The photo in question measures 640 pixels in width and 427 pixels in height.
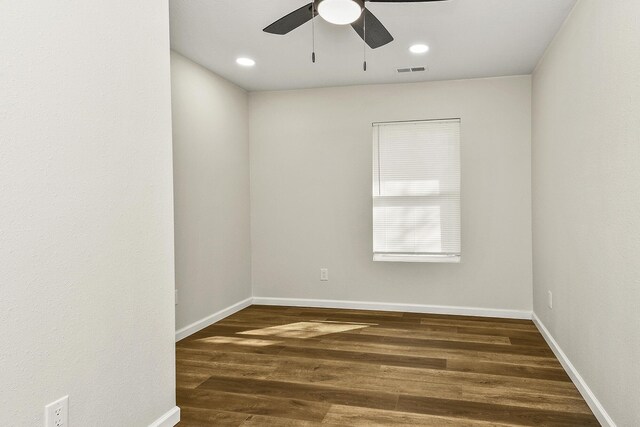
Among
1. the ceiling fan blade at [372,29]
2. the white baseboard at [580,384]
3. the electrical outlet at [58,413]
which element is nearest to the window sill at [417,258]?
the white baseboard at [580,384]

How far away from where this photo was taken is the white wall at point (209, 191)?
148 inches

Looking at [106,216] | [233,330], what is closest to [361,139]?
[233,330]

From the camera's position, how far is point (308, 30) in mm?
3244

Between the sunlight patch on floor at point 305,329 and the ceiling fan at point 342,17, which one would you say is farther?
the sunlight patch on floor at point 305,329

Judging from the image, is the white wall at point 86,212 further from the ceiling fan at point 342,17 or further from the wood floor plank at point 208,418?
the ceiling fan at point 342,17

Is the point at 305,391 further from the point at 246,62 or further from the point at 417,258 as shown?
the point at 246,62

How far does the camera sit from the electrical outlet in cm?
155

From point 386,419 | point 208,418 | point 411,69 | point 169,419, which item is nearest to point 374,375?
point 386,419

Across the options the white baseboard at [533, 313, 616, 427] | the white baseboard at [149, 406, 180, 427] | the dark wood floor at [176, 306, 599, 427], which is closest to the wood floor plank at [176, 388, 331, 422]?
the dark wood floor at [176, 306, 599, 427]

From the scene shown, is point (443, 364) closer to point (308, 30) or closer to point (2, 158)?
point (308, 30)

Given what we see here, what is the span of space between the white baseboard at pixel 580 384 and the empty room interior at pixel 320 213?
0.07ft

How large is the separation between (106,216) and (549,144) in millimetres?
3191

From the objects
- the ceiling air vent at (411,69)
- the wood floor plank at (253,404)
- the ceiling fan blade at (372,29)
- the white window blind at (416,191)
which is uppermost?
the ceiling air vent at (411,69)

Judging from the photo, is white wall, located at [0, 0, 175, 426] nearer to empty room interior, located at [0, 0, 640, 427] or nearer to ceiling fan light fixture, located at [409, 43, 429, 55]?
empty room interior, located at [0, 0, 640, 427]
